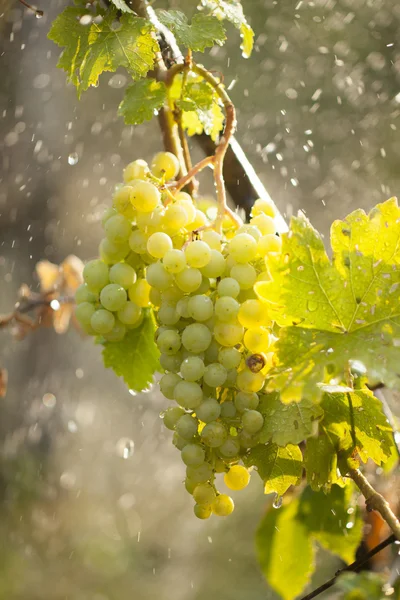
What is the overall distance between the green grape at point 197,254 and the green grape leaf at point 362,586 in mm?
188

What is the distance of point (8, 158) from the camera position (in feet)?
6.50

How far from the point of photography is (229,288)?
1.23 feet

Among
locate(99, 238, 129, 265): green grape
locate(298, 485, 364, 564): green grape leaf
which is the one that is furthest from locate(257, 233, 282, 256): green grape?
locate(298, 485, 364, 564): green grape leaf

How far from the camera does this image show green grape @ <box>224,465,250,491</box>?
397 millimetres

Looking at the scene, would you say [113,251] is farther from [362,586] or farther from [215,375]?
[362,586]

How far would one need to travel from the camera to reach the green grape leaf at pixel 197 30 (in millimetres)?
443

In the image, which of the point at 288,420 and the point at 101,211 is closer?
the point at 288,420

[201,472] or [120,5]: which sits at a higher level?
[120,5]

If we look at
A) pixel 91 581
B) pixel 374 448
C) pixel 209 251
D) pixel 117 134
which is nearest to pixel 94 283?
pixel 209 251

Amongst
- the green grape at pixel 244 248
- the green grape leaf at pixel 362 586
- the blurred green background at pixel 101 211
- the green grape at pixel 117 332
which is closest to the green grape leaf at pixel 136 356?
the green grape at pixel 117 332

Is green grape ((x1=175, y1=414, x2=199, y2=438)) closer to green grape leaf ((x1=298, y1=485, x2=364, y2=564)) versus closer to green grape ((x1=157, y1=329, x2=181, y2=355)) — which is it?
green grape ((x1=157, y1=329, x2=181, y2=355))

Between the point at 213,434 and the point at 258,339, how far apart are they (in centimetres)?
6

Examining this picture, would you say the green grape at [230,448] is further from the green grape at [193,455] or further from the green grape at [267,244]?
the green grape at [267,244]

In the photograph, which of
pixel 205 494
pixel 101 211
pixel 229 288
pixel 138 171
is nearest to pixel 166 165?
pixel 138 171
